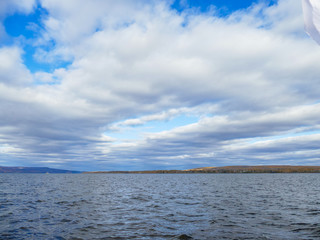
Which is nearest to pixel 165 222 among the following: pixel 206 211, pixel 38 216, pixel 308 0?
pixel 206 211

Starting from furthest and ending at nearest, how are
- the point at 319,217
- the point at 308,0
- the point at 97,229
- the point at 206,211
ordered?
the point at 206,211 < the point at 319,217 < the point at 97,229 < the point at 308,0

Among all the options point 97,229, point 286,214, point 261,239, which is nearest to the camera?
point 261,239

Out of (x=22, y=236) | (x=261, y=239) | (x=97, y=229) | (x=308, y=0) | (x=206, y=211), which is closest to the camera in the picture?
(x=308, y=0)

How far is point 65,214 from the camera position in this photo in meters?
24.3

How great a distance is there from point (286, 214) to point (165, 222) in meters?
12.8

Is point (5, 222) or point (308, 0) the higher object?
point (308, 0)

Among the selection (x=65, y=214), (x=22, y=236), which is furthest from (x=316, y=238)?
(x=65, y=214)

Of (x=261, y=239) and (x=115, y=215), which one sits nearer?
(x=261, y=239)

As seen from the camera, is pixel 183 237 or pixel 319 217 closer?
pixel 183 237

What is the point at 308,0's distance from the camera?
393cm

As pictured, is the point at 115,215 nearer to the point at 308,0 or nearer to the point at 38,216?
the point at 38,216

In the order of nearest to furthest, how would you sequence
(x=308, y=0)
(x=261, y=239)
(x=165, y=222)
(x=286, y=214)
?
(x=308, y=0), (x=261, y=239), (x=165, y=222), (x=286, y=214)

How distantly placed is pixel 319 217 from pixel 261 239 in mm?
11088

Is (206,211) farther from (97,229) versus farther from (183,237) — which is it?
(97,229)
